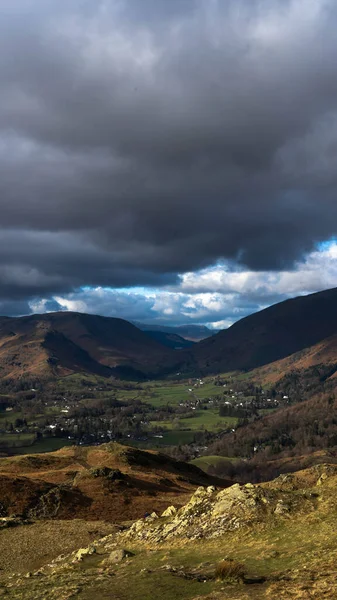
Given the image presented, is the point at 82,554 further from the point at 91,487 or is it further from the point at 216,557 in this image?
the point at 91,487

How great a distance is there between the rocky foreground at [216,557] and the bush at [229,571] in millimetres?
55

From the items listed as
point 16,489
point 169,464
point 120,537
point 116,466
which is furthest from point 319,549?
point 169,464

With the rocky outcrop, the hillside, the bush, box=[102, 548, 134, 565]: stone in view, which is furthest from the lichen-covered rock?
the hillside

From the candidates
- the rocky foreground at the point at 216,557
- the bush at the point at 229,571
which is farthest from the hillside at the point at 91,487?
the bush at the point at 229,571

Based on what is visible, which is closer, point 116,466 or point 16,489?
point 16,489

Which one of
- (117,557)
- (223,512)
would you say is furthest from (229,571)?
(223,512)

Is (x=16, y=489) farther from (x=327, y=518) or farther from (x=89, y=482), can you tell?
(x=327, y=518)

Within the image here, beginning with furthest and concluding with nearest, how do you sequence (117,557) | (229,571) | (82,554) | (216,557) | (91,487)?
(91,487) < (82,554) < (117,557) < (216,557) < (229,571)

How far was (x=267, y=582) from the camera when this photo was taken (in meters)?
23.3

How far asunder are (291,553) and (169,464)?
101 metres

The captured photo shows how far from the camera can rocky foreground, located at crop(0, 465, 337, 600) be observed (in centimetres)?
2373

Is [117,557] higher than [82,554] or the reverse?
higher

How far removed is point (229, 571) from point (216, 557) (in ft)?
22.3

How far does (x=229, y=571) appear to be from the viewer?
81.7 feet
